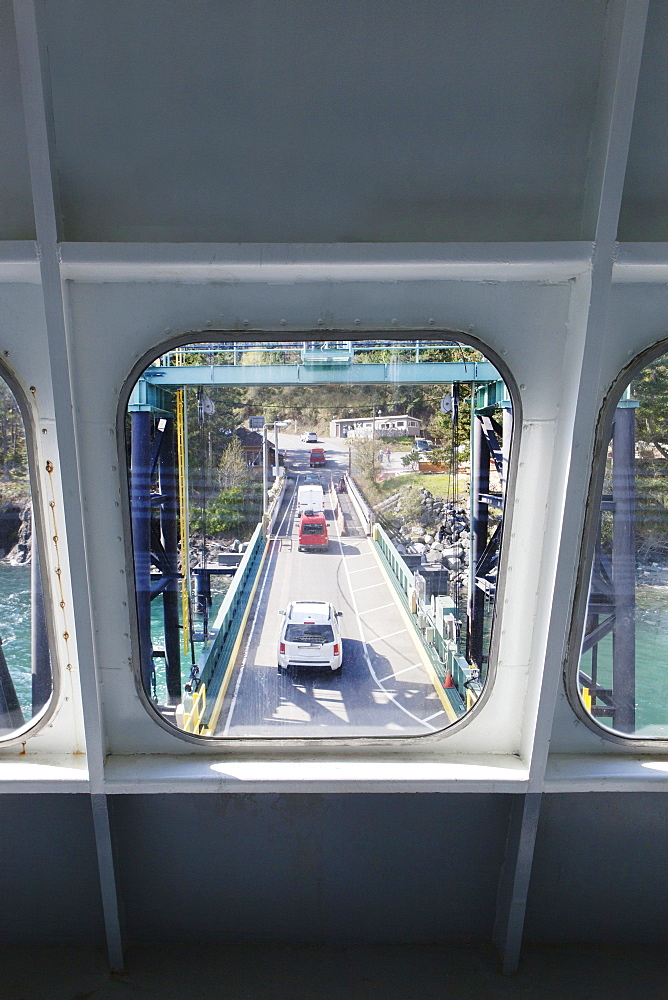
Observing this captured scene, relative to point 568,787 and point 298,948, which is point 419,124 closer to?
point 568,787

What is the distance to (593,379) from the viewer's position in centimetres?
189

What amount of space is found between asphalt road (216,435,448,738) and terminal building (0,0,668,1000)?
0.01 m

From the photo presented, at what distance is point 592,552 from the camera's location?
7.27 feet

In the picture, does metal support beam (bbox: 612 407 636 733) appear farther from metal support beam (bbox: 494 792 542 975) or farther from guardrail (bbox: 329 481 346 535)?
guardrail (bbox: 329 481 346 535)

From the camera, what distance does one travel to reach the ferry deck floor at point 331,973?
87.5 inches

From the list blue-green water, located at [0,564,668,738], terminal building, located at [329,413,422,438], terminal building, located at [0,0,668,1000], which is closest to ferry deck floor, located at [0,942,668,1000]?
terminal building, located at [0,0,668,1000]

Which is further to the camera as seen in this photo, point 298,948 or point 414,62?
point 298,948

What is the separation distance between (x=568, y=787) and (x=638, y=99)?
205 cm

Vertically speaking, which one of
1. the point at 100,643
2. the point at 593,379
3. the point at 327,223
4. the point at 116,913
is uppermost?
the point at 327,223

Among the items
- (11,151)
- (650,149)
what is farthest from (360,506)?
(11,151)

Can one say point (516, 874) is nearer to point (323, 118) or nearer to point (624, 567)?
point (624, 567)

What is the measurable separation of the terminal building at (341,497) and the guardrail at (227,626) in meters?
0.02

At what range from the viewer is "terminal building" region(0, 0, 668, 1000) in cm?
170

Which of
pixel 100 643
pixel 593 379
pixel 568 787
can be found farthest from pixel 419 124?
pixel 568 787
